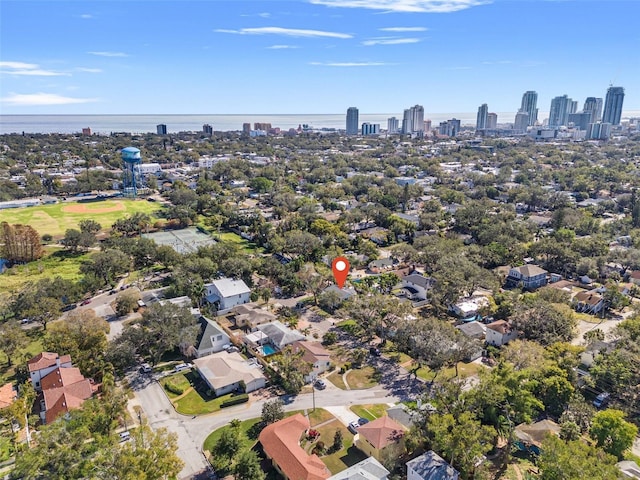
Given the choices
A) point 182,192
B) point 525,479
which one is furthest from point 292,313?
point 182,192

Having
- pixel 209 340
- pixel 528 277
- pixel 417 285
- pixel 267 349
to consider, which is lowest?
pixel 267 349

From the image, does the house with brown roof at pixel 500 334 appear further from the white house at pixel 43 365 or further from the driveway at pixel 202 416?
the white house at pixel 43 365

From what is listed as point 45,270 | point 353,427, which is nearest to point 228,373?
point 353,427

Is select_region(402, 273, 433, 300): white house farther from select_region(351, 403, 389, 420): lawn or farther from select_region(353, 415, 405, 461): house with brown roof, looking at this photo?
select_region(353, 415, 405, 461): house with brown roof

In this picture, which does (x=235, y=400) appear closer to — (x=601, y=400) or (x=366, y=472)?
(x=366, y=472)

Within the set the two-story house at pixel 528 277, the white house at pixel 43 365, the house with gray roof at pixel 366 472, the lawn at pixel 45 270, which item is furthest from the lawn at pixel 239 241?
the house with gray roof at pixel 366 472
